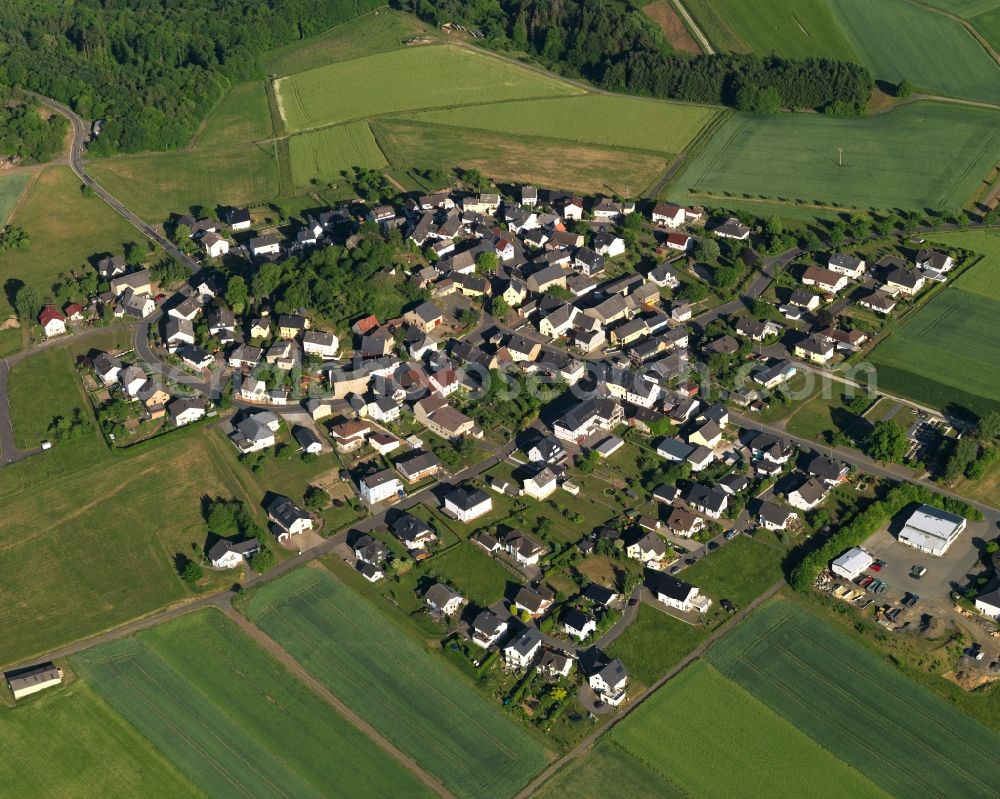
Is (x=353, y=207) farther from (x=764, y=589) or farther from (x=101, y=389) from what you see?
(x=764, y=589)

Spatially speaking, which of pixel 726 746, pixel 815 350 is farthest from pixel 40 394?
pixel 815 350

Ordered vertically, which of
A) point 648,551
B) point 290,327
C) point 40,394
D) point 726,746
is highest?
point 290,327

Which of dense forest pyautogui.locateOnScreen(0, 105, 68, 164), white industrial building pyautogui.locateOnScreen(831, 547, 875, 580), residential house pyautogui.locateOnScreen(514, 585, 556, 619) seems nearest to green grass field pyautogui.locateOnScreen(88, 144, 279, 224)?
dense forest pyautogui.locateOnScreen(0, 105, 68, 164)

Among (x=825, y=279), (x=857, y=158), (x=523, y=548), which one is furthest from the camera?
(x=857, y=158)

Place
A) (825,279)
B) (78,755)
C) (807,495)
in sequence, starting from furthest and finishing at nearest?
(825,279)
(807,495)
(78,755)

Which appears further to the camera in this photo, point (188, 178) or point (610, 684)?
point (188, 178)

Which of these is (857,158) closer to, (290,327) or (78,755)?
(290,327)

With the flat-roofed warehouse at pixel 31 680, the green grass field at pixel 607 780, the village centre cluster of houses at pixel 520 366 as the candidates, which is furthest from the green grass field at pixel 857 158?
the flat-roofed warehouse at pixel 31 680

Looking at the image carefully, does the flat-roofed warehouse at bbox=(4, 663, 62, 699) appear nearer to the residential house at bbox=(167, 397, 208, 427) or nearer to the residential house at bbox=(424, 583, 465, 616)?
the residential house at bbox=(424, 583, 465, 616)
